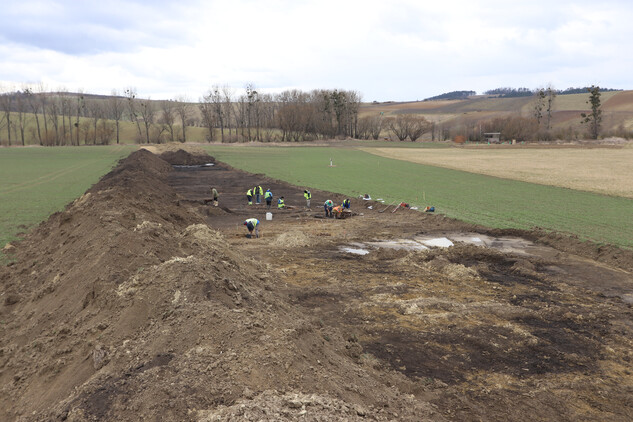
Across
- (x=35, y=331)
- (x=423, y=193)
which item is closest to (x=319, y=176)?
(x=423, y=193)

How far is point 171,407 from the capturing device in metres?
4.98

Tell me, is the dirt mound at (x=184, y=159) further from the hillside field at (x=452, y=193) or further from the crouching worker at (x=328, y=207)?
the crouching worker at (x=328, y=207)

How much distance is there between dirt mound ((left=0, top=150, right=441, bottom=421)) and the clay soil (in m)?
0.03

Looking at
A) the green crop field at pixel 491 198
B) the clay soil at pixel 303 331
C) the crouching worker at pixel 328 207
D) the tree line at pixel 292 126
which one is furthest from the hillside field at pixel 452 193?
the tree line at pixel 292 126

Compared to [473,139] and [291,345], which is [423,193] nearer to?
[291,345]

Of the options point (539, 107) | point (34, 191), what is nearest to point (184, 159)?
point (34, 191)

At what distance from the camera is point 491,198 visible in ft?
98.0

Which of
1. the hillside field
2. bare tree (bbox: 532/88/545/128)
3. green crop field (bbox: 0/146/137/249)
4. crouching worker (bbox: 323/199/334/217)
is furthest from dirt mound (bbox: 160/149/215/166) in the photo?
bare tree (bbox: 532/88/545/128)

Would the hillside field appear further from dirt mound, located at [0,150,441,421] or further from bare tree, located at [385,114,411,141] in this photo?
bare tree, located at [385,114,411,141]

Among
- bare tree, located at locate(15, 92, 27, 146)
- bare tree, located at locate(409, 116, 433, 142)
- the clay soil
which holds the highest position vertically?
bare tree, located at locate(15, 92, 27, 146)

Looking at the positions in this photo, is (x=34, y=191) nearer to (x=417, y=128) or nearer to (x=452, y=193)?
(x=452, y=193)

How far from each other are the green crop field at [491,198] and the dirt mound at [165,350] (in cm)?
1580

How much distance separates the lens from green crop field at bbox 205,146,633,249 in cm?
2089

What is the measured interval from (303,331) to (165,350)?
2.31 m
